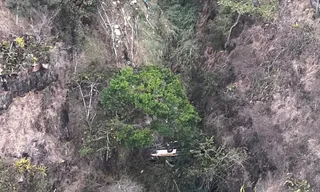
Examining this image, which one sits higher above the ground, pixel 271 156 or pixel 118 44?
pixel 118 44

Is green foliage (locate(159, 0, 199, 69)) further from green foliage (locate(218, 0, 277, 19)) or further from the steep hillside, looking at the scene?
green foliage (locate(218, 0, 277, 19))

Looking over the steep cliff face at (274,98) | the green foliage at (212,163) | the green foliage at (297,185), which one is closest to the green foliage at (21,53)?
the green foliage at (212,163)

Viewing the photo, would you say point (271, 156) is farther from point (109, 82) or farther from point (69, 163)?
point (69, 163)

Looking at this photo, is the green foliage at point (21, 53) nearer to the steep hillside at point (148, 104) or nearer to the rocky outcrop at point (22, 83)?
the steep hillside at point (148, 104)

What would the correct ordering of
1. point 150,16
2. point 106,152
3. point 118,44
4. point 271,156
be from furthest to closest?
point 150,16, point 118,44, point 106,152, point 271,156

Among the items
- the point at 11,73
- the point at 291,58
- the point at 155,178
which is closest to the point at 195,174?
the point at 155,178

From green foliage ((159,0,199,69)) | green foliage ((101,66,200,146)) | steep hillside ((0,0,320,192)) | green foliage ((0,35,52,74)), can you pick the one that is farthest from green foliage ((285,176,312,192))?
green foliage ((0,35,52,74))
